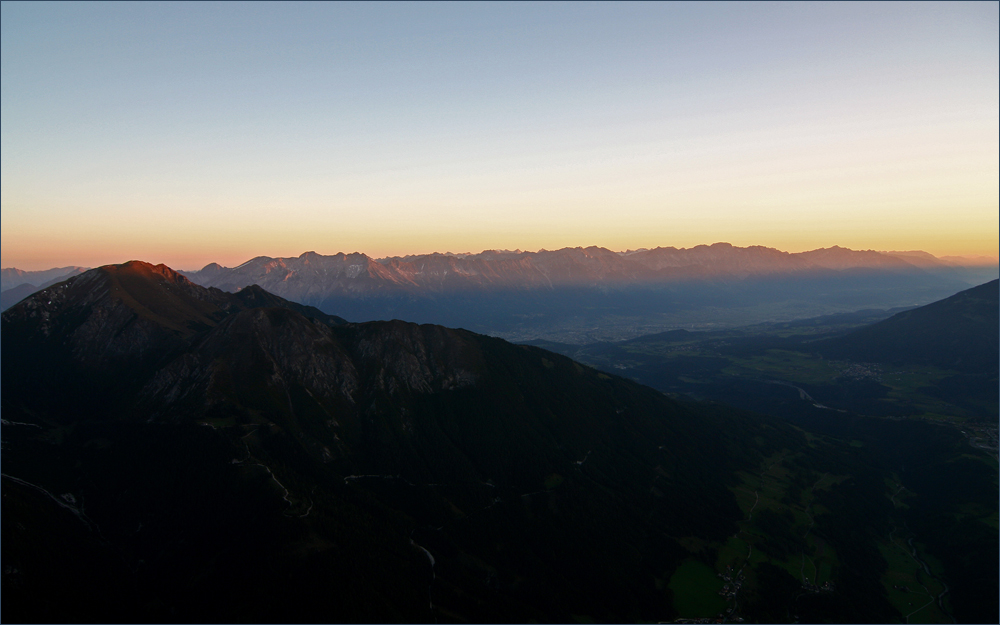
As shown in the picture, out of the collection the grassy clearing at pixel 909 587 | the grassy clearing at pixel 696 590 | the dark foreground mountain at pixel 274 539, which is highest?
the dark foreground mountain at pixel 274 539

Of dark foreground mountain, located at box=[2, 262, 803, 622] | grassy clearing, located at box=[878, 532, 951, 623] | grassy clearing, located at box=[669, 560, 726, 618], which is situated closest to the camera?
dark foreground mountain, located at box=[2, 262, 803, 622]

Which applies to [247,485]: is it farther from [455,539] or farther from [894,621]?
[894,621]

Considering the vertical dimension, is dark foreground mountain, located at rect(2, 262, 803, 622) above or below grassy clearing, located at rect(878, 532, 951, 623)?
above

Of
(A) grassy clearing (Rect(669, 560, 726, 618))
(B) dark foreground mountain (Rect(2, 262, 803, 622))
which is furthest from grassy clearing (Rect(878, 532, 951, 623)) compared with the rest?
(A) grassy clearing (Rect(669, 560, 726, 618))

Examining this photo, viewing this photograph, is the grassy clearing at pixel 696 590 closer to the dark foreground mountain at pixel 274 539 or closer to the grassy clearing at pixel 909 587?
the dark foreground mountain at pixel 274 539

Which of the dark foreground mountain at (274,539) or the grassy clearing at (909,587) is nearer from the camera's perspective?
the dark foreground mountain at (274,539)

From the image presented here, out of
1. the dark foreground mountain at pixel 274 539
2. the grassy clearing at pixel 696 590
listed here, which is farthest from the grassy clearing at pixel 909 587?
the grassy clearing at pixel 696 590

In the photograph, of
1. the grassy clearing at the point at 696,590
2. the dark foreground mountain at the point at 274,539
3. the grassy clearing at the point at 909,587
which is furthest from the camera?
the grassy clearing at the point at 909,587

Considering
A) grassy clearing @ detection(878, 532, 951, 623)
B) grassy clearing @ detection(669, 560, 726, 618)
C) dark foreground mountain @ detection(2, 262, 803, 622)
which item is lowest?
grassy clearing @ detection(878, 532, 951, 623)

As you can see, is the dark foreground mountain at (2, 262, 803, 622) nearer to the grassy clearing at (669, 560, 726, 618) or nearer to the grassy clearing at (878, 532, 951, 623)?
the grassy clearing at (669, 560, 726, 618)

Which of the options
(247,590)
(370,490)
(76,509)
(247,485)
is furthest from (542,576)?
(76,509)

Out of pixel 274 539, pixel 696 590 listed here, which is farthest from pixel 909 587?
pixel 274 539
